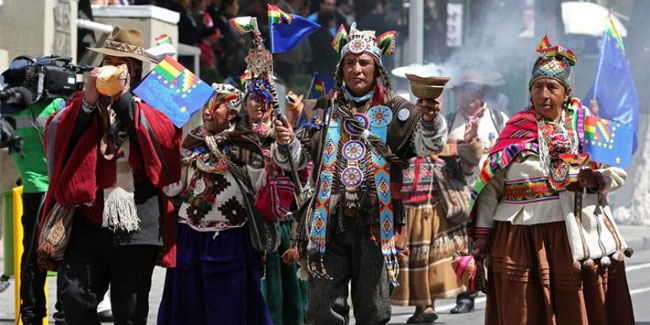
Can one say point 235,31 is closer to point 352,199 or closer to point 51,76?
point 51,76

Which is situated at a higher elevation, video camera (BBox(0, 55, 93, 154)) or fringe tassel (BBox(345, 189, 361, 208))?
video camera (BBox(0, 55, 93, 154))

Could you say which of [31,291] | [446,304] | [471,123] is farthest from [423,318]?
[31,291]

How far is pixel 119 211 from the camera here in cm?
757

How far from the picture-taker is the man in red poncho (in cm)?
757

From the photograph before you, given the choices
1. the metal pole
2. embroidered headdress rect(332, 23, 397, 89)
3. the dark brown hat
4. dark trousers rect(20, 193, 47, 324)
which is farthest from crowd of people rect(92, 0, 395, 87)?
embroidered headdress rect(332, 23, 397, 89)

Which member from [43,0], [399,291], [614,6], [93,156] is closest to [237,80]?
[43,0]

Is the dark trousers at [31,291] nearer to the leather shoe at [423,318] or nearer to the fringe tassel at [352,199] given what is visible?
the fringe tassel at [352,199]

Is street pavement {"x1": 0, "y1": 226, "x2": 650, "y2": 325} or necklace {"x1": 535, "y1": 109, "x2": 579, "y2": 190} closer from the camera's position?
necklace {"x1": 535, "y1": 109, "x2": 579, "y2": 190}

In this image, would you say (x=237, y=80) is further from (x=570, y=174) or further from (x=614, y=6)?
(x=570, y=174)

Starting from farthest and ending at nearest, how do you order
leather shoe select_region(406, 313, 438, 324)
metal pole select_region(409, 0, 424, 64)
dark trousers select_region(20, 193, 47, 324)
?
metal pole select_region(409, 0, 424, 64) → leather shoe select_region(406, 313, 438, 324) → dark trousers select_region(20, 193, 47, 324)

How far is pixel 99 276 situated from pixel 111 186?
47 cm

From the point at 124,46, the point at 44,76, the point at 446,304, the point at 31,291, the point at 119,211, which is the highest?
the point at 124,46

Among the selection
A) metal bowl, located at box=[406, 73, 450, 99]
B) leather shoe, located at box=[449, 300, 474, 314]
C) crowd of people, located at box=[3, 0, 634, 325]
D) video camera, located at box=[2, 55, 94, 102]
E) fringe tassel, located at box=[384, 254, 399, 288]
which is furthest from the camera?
leather shoe, located at box=[449, 300, 474, 314]

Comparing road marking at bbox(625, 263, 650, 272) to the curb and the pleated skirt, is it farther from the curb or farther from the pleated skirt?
the pleated skirt
